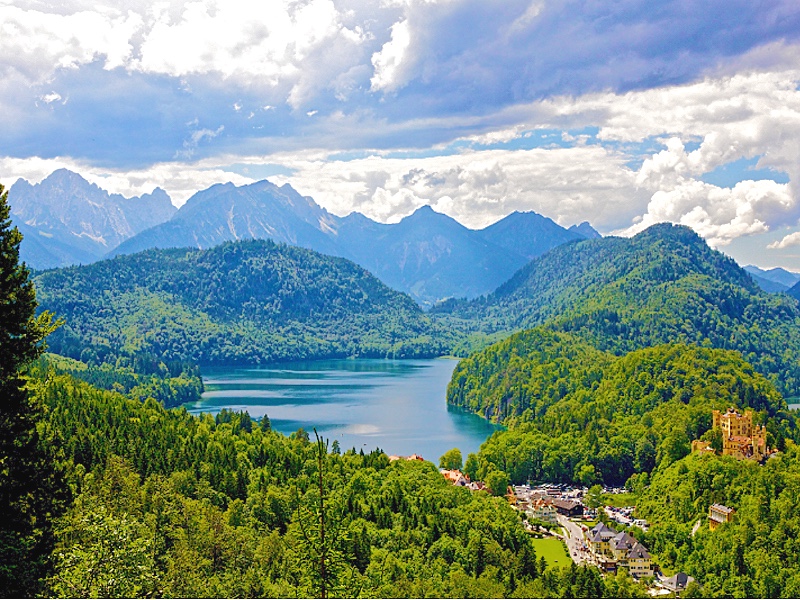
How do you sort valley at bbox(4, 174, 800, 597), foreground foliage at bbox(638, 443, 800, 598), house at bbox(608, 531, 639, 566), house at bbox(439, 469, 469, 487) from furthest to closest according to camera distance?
house at bbox(439, 469, 469, 487)
house at bbox(608, 531, 639, 566)
foreground foliage at bbox(638, 443, 800, 598)
valley at bbox(4, 174, 800, 597)

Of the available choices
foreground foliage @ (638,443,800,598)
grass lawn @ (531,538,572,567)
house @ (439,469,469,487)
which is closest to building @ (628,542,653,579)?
foreground foliage @ (638,443,800,598)

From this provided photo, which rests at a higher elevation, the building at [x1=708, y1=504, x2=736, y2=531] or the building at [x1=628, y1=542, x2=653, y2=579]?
the building at [x1=708, y1=504, x2=736, y2=531]

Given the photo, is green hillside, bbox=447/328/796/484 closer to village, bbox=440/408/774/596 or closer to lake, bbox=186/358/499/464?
village, bbox=440/408/774/596

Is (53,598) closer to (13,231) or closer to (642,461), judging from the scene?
(13,231)

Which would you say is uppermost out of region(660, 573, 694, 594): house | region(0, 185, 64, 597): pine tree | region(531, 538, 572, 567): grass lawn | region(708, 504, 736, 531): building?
region(0, 185, 64, 597): pine tree

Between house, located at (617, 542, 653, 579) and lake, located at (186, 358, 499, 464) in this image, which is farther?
lake, located at (186, 358, 499, 464)

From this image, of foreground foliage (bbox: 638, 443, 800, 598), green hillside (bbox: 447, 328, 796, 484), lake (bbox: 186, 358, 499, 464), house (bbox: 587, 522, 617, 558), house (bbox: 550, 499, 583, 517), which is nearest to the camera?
foreground foliage (bbox: 638, 443, 800, 598)

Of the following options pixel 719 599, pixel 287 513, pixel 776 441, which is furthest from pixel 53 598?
pixel 776 441
